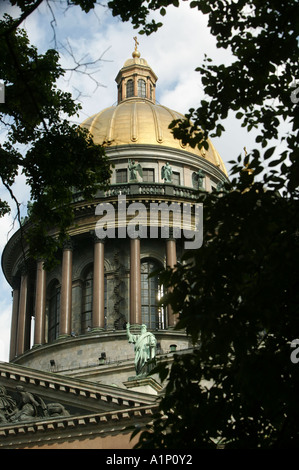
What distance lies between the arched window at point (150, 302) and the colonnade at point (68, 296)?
3.49 ft

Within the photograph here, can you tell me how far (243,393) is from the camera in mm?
9664

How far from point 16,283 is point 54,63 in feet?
124

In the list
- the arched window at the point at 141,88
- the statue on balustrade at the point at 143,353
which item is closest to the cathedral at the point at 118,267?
the statue on balustrade at the point at 143,353

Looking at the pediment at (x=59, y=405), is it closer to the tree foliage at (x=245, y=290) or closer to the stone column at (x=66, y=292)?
the stone column at (x=66, y=292)

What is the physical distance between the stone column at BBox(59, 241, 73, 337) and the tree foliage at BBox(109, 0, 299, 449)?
31.1 m

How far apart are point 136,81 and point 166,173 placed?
1452 cm

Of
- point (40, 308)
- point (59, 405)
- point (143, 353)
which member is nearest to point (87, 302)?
point (40, 308)

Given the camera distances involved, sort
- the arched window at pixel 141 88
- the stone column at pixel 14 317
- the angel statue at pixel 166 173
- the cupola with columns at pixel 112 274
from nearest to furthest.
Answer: the cupola with columns at pixel 112 274 < the angel statue at pixel 166 173 < the stone column at pixel 14 317 < the arched window at pixel 141 88

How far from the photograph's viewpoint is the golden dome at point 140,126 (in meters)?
48.5

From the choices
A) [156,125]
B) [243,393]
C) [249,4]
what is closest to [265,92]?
[249,4]

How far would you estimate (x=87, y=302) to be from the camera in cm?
4472

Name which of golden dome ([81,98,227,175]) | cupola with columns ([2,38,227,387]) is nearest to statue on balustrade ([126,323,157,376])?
cupola with columns ([2,38,227,387])

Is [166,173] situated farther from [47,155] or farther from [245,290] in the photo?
[245,290]

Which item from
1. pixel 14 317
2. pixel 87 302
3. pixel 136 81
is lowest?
pixel 87 302
